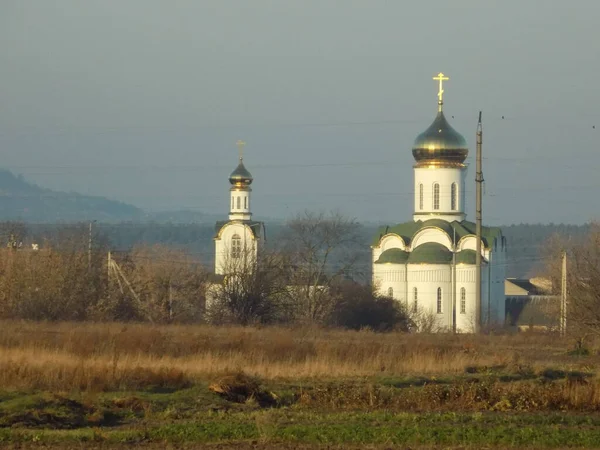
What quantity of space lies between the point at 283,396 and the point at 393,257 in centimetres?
4471

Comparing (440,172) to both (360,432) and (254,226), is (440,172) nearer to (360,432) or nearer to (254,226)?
(254,226)

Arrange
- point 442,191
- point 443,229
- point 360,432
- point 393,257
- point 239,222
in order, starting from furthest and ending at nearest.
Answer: point 239,222, point 442,191, point 393,257, point 443,229, point 360,432

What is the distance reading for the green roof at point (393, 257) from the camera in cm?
6097

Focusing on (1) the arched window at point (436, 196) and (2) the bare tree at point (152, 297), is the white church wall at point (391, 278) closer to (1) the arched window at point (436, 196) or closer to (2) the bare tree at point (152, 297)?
(1) the arched window at point (436, 196)

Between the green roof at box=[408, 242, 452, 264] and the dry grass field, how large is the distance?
3546 cm

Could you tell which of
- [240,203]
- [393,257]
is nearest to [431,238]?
[393,257]

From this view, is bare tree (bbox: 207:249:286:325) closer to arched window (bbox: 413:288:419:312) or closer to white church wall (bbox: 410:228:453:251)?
arched window (bbox: 413:288:419:312)

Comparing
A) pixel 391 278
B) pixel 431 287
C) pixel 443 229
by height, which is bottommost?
pixel 431 287

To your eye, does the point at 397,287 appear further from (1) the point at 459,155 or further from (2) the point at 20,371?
(2) the point at 20,371

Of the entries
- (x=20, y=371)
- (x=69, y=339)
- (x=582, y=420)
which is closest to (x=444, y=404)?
(x=582, y=420)

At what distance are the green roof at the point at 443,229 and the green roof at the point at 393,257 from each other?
3.35ft

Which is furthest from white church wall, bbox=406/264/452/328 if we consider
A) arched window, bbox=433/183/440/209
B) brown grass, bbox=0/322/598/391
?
brown grass, bbox=0/322/598/391

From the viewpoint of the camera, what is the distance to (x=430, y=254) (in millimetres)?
59750

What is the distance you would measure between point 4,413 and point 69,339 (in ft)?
29.2
